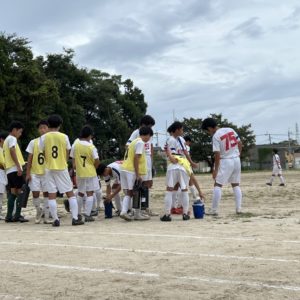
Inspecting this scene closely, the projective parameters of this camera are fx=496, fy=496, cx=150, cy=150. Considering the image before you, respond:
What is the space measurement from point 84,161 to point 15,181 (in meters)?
1.72

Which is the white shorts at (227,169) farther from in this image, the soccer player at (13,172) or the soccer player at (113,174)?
the soccer player at (13,172)

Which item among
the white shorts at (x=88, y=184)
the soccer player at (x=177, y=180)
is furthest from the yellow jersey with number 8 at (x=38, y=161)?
the soccer player at (x=177, y=180)

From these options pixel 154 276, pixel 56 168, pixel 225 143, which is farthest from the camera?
pixel 225 143

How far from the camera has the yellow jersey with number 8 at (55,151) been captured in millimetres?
9477

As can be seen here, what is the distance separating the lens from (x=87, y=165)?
10062mm

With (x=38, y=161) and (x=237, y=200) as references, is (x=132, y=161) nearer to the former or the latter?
(x=38, y=161)

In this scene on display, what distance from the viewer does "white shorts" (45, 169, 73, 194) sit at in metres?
9.53

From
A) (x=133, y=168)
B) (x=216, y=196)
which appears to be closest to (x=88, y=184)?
(x=133, y=168)

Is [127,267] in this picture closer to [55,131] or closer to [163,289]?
[163,289]

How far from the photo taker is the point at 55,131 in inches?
383

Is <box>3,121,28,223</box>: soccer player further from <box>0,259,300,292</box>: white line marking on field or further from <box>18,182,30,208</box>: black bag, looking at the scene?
<box>0,259,300,292</box>: white line marking on field

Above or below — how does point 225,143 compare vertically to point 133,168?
above

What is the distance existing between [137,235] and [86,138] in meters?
3.16

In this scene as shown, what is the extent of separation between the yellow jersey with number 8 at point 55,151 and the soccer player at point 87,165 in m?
0.52
